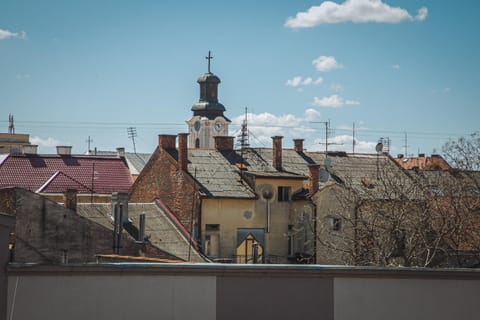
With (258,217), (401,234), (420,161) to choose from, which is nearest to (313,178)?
(258,217)

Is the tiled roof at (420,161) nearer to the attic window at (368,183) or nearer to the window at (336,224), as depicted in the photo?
the attic window at (368,183)

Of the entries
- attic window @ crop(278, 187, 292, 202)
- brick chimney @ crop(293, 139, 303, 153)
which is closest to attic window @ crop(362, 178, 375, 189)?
attic window @ crop(278, 187, 292, 202)

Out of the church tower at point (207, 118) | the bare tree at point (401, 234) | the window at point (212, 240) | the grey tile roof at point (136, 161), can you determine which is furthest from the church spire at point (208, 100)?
the bare tree at point (401, 234)

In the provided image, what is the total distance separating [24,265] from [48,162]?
1729 inches

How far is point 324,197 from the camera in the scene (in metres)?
40.2

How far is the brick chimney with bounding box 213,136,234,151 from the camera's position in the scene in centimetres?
4566

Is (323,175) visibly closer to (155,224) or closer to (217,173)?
(217,173)

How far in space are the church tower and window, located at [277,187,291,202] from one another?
5996cm

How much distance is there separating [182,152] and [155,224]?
7404 millimetres

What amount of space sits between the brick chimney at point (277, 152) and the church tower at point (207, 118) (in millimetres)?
57012

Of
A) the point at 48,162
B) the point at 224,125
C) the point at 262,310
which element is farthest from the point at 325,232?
the point at 224,125

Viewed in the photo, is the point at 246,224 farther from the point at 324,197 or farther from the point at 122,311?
the point at 122,311

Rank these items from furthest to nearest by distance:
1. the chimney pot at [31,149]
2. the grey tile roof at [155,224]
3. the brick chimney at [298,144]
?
1. the chimney pot at [31,149]
2. the brick chimney at [298,144]
3. the grey tile roof at [155,224]

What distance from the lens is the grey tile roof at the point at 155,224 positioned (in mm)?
32500
